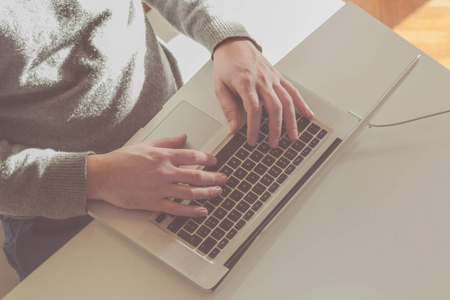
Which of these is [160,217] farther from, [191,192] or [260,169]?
[260,169]

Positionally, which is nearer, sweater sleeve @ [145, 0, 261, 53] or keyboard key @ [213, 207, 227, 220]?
keyboard key @ [213, 207, 227, 220]

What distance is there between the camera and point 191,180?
727 mm

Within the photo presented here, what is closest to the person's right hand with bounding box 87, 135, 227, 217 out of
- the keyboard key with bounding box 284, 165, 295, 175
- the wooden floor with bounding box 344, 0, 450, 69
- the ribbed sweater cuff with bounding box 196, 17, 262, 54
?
the keyboard key with bounding box 284, 165, 295, 175

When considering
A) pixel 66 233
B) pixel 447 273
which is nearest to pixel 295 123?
pixel 447 273

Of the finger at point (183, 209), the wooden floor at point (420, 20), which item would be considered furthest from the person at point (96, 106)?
the wooden floor at point (420, 20)

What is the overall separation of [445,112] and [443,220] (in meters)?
0.20

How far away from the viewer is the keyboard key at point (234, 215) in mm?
704

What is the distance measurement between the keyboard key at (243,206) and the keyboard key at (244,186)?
22 mm

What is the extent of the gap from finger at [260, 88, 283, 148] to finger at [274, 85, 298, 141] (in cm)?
1

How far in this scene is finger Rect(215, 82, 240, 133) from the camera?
2.57ft

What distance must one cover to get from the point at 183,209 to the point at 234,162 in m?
0.12

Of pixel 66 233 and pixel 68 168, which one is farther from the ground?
pixel 68 168

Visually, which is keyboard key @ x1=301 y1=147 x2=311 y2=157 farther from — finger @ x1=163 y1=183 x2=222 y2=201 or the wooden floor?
the wooden floor

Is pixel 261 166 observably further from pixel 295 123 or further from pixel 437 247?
pixel 437 247
